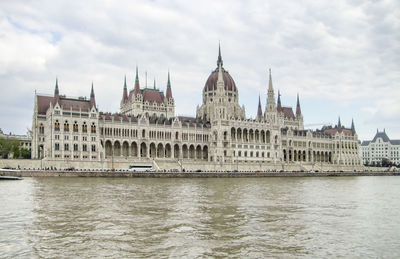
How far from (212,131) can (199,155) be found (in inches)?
282

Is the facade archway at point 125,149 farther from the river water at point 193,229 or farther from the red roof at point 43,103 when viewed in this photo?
the river water at point 193,229

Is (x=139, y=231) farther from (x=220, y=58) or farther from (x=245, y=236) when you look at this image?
(x=220, y=58)

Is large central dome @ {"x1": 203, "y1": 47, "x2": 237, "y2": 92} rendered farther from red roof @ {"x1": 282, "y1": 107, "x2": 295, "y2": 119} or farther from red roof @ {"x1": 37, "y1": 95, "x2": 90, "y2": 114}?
red roof @ {"x1": 37, "y1": 95, "x2": 90, "y2": 114}

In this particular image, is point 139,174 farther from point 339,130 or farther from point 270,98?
point 339,130

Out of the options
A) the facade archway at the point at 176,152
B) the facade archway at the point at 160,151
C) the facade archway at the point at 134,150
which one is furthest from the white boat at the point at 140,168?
the facade archway at the point at 176,152

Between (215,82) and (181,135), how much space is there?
27.4 m

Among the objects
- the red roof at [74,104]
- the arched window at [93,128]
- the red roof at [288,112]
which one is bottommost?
the arched window at [93,128]

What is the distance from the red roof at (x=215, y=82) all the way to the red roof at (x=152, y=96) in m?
13.9

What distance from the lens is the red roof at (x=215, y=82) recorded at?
13688 cm

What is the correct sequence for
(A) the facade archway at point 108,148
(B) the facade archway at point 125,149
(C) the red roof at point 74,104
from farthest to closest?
(B) the facade archway at point 125,149 < (A) the facade archway at point 108,148 < (C) the red roof at point 74,104

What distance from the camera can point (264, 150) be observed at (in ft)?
419

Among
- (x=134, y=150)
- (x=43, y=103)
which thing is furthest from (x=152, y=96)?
(x=43, y=103)

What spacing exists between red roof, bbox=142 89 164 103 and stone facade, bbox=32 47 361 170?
322 mm

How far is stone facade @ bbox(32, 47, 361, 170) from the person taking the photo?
98062 millimetres
